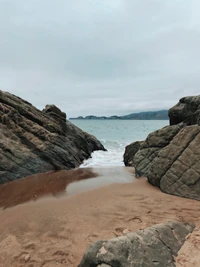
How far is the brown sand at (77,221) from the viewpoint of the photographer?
5.28 metres

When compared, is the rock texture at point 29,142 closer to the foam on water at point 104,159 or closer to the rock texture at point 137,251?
the foam on water at point 104,159

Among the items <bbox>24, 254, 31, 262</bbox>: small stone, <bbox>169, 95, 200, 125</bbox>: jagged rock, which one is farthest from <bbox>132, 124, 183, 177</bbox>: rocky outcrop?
<bbox>24, 254, 31, 262</bbox>: small stone

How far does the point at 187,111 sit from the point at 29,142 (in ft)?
34.7

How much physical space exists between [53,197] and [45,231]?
311 centimetres

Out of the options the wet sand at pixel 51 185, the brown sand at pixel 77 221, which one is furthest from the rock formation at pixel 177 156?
the wet sand at pixel 51 185

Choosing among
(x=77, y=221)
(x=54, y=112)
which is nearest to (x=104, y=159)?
(x=54, y=112)

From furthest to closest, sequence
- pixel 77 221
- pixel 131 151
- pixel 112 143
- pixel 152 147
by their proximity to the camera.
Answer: pixel 112 143, pixel 131 151, pixel 152 147, pixel 77 221

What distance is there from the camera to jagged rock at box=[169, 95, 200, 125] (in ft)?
40.5

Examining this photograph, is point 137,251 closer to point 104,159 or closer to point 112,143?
point 104,159

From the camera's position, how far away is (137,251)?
4.39 metres

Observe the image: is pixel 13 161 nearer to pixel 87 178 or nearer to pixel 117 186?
pixel 87 178

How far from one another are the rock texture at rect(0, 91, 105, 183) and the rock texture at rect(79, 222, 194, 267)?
9.49m

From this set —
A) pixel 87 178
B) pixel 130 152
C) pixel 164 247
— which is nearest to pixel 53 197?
pixel 87 178

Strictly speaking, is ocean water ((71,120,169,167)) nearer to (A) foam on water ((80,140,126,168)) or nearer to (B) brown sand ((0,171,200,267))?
(A) foam on water ((80,140,126,168))
